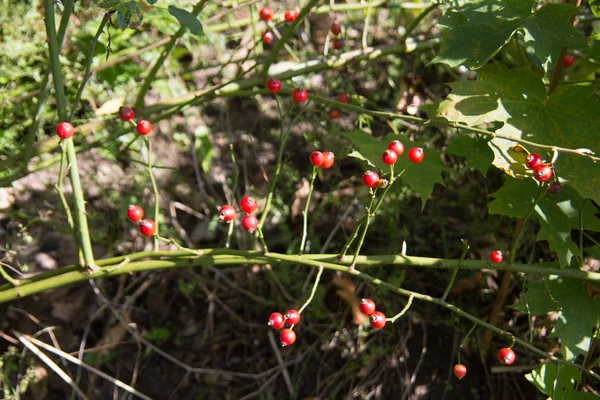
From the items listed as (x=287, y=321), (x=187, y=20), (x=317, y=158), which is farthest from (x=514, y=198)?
(x=187, y=20)

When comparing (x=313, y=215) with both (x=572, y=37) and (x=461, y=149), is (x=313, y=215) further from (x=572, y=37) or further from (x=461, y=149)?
(x=572, y=37)

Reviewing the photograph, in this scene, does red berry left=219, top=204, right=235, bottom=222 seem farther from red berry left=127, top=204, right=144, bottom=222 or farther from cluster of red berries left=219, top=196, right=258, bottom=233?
red berry left=127, top=204, right=144, bottom=222

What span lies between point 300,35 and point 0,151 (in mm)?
2147

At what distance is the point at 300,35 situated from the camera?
3.91 meters

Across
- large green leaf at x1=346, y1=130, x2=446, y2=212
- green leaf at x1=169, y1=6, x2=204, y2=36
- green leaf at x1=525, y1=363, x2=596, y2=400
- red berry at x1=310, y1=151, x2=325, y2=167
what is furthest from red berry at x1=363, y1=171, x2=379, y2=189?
green leaf at x1=525, y1=363, x2=596, y2=400

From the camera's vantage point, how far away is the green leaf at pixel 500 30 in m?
2.10

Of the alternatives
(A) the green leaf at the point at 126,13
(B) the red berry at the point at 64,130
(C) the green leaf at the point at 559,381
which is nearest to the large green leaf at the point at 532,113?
(C) the green leaf at the point at 559,381

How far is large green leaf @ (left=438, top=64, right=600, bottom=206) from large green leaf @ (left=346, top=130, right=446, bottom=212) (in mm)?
356

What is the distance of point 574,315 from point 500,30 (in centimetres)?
120

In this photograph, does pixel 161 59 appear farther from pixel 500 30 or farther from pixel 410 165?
pixel 500 30


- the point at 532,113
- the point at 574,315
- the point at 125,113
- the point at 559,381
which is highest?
the point at 125,113

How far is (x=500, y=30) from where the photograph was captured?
7.08 feet

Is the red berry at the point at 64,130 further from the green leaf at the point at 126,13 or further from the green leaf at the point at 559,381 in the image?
the green leaf at the point at 559,381

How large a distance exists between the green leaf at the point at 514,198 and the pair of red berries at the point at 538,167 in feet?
1.19
